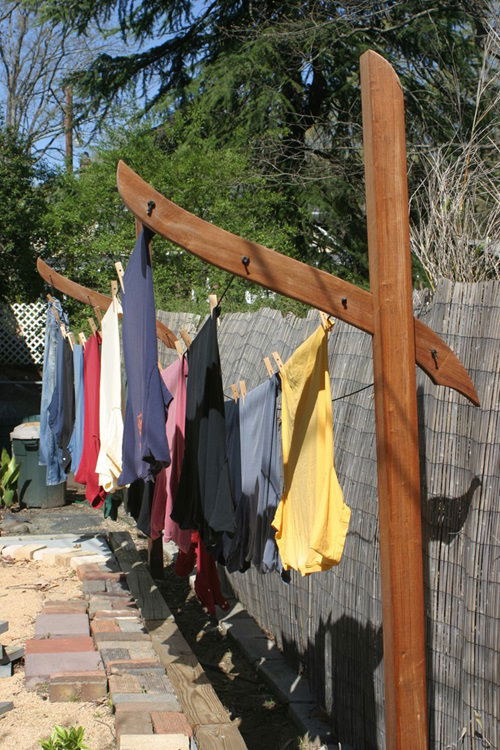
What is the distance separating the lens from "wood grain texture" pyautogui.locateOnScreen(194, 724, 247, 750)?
399 cm

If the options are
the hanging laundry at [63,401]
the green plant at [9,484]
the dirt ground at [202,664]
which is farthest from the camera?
the green plant at [9,484]

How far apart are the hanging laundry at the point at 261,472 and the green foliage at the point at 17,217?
13041 millimetres

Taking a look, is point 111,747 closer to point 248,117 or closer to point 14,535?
point 14,535

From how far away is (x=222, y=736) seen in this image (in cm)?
410

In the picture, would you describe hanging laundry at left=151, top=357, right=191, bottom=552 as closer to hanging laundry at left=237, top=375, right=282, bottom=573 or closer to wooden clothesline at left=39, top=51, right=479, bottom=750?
hanging laundry at left=237, top=375, right=282, bottom=573

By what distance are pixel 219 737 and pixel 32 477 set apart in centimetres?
704

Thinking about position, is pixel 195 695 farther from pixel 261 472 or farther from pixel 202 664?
pixel 202 664

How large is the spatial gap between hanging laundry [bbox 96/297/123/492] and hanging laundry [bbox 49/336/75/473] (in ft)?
5.28

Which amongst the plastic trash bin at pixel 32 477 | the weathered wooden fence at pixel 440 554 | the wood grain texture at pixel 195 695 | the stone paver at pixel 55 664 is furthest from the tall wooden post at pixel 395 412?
the plastic trash bin at pixel 32 477

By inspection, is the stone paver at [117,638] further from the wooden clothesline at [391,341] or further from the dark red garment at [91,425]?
the wooden clothesline at [391,341]

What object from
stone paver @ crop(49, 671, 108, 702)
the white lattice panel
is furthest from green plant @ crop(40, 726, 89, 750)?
the white lattice panel

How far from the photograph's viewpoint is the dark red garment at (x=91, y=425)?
6516 mm

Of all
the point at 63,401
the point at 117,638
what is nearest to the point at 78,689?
the point at 117,638

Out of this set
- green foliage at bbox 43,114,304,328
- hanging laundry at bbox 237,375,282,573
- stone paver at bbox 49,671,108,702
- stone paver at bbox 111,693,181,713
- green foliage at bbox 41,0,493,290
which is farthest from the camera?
green foliage at bbox 41,0,493,290
